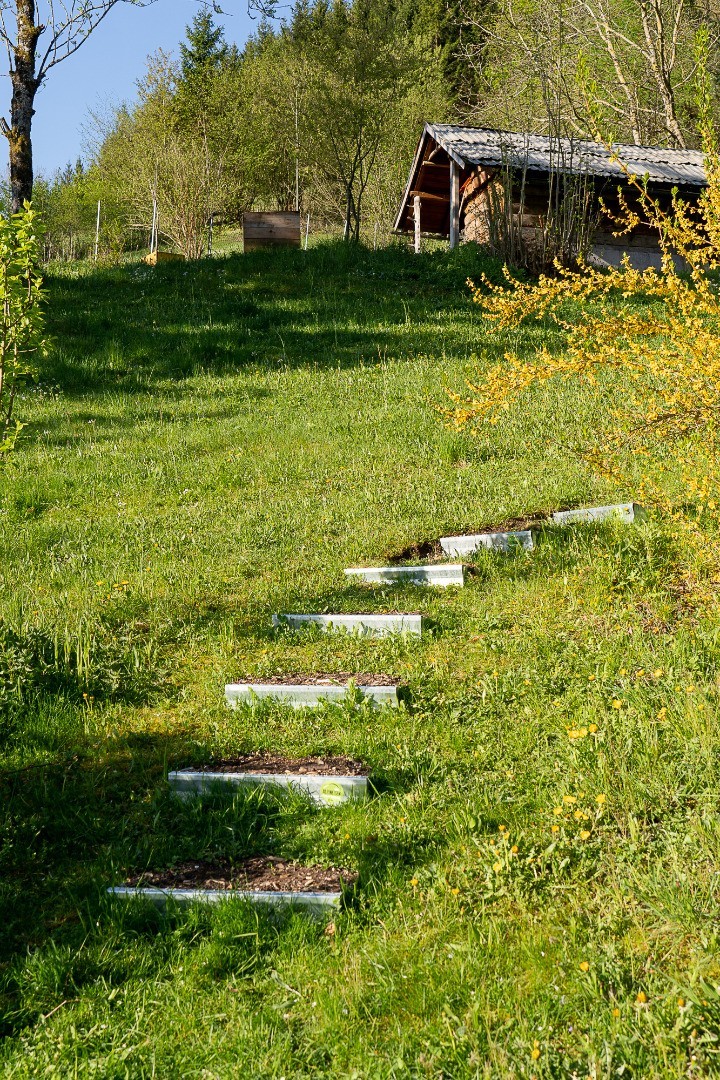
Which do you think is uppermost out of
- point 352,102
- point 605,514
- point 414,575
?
point 352,102

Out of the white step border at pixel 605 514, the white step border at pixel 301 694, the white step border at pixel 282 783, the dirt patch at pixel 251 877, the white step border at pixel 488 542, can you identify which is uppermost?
the white step border at pixel 605 514

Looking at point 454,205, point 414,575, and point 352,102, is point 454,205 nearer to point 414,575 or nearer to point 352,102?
point 352,102

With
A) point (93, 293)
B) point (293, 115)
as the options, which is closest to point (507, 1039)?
point (93, 293)

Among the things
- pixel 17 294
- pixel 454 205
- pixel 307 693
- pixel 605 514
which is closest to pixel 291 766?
pixel 307 693

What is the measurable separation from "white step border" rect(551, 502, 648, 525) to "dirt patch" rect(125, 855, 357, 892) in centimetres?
354

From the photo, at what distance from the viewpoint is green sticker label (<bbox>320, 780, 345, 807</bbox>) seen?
3.96 meters

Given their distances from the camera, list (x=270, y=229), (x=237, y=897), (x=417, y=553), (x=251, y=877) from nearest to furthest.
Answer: (x=237, y=897), (x=251, y=877), (x=417, y=553), (x=270, y=229)

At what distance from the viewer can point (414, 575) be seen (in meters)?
6.16

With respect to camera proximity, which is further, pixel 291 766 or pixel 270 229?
pixel 270 229

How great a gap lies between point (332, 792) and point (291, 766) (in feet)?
1.13

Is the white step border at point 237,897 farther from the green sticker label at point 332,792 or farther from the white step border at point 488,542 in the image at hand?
the white step border at point 488,542

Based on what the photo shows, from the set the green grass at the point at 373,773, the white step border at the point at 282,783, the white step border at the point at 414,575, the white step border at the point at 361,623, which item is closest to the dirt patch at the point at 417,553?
the green grass at the point at 373,773

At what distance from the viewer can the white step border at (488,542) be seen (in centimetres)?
626

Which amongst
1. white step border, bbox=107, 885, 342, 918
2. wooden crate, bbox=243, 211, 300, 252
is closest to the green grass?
white step border, bbox=107, 885, 342, 918
